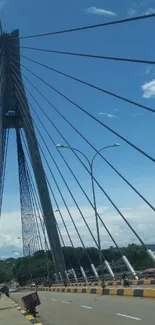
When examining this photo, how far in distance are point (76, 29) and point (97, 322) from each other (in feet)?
35.9

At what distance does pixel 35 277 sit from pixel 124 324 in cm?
11434

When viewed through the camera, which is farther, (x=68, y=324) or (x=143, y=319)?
(x=68, y=324)

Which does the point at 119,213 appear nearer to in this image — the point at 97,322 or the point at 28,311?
the point at 28,311

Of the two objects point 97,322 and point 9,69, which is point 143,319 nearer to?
point 97,322

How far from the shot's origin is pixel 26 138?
43.9 metres

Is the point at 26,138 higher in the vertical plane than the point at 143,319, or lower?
higher

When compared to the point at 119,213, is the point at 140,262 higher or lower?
lower

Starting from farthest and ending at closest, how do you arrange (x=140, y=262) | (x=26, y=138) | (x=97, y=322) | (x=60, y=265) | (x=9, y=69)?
(x=140, y=262) < (x=60, y=265) < (x=26, y=138) < (x=9, y=69) < (x=97, y=322)

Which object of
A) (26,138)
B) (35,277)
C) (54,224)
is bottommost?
(35,277)

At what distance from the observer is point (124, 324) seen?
1192 centimetres

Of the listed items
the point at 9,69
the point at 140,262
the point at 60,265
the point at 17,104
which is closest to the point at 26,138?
the point at 17,104

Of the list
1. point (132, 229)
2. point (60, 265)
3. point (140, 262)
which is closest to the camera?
point (132, 229)

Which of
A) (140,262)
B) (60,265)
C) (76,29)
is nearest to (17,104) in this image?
(60,265)

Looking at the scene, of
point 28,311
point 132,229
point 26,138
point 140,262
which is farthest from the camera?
point 140,262
